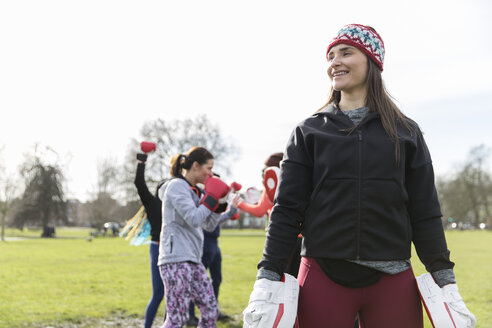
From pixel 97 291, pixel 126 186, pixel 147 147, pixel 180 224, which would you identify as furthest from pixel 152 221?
pixel 126 186

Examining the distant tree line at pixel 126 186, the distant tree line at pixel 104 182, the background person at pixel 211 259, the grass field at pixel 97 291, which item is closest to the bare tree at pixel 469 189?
the distant tree line at pixel 126 186

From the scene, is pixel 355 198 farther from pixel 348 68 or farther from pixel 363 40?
pixel 363 40

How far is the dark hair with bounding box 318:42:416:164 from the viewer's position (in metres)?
2.16

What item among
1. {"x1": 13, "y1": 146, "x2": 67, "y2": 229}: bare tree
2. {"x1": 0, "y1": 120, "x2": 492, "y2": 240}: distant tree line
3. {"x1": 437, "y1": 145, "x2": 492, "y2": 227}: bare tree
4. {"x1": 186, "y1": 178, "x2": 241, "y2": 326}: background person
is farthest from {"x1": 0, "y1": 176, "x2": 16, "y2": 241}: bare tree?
{"x1": 437, "y1": 145, "x2": 492, "y2": 227}: bare tree

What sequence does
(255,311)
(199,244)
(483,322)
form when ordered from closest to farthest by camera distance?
(255,311) → (199,244) → (483,322)

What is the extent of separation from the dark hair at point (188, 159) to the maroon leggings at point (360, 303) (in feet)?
8.82

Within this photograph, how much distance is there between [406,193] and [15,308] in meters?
7.00

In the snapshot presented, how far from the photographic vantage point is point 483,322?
6.23 metres

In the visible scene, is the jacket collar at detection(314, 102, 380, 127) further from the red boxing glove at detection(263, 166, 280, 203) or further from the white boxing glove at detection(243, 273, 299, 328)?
the red boxing glove at detection(263, 166, 280, 203)

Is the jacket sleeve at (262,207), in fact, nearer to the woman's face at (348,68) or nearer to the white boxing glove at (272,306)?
the woman's face at (348,68)

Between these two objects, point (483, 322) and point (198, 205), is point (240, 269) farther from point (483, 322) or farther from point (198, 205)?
point (198, 205)

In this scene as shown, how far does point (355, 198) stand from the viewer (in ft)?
6.74

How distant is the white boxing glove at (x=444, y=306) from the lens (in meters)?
1.97

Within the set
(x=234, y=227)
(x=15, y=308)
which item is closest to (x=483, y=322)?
(x=15, y=308)
